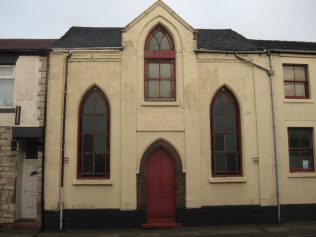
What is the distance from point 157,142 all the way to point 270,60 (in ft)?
18.9

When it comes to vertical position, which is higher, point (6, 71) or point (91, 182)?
point (6, 71)

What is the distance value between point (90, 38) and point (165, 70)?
3.82m

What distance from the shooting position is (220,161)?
13.4m

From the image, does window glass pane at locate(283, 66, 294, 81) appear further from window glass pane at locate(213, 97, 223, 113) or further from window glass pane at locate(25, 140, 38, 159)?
window glass pane at locate(25, 140, 38, 159)

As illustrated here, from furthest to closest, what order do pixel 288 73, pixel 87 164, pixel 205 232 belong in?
1. pixel 288 73
2. pixel 87 164
3. pixel 205 232

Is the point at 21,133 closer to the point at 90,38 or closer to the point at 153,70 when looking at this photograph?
the point at 90,38

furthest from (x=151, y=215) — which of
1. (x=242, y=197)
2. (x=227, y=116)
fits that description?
(x=227, y=116)

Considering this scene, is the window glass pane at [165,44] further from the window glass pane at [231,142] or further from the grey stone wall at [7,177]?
the grey stone wall at [7,177]

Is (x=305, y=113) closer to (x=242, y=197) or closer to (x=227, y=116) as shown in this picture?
(x=227, y=116)

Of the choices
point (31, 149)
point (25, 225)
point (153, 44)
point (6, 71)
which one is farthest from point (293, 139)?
point (6, 71)

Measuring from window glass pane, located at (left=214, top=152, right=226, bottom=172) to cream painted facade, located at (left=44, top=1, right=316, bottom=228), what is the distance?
1.52ft

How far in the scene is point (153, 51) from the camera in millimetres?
13539

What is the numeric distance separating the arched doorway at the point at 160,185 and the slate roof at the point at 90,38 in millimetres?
4782

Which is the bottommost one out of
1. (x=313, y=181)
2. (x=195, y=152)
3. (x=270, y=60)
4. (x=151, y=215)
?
(x=151, y=215)
